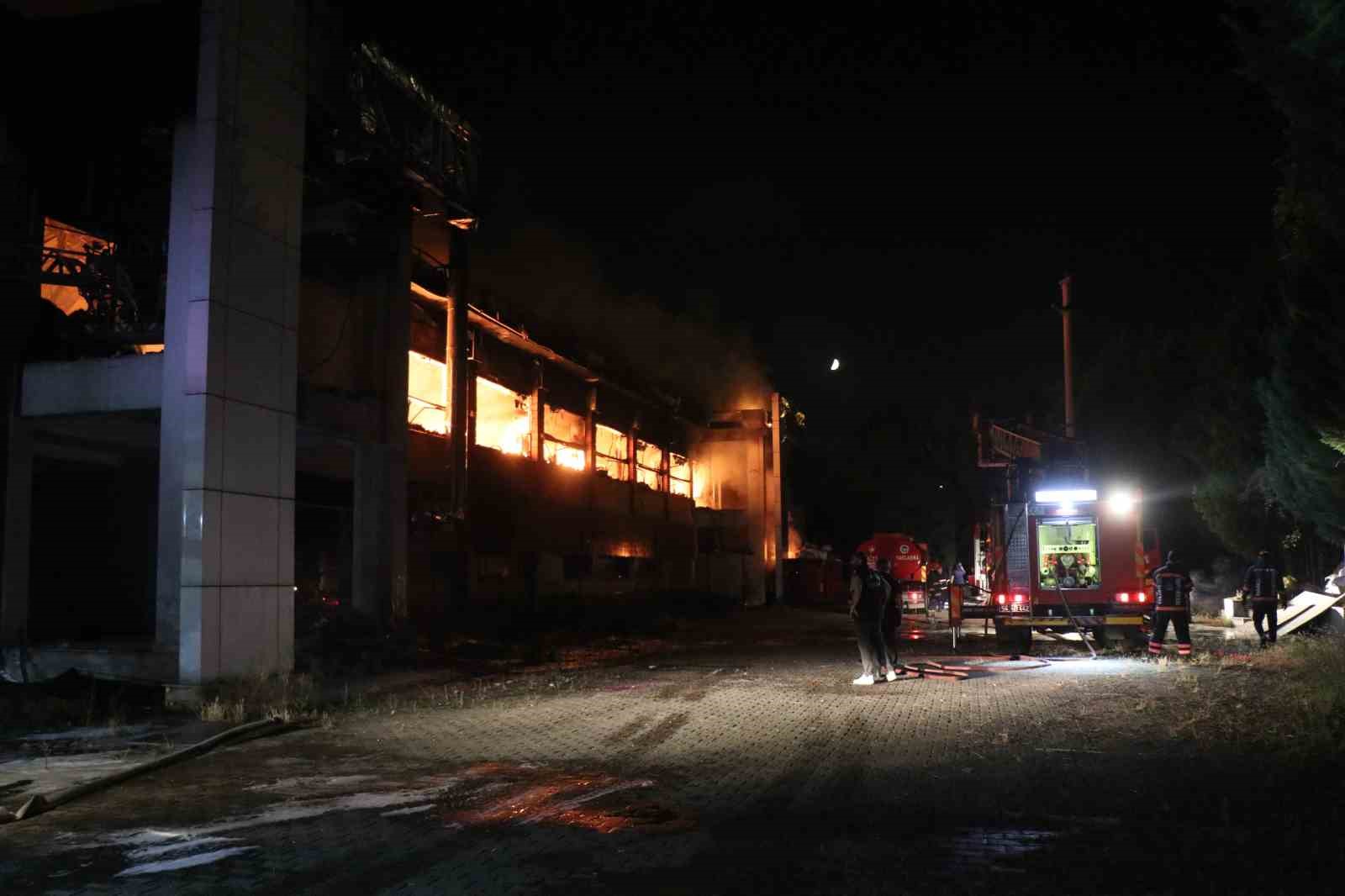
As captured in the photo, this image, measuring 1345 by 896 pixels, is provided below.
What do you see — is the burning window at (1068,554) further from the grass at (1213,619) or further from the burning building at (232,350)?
the burning building at (232,350)

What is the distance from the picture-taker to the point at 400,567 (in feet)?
62.6

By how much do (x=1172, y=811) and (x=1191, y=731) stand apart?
10.4 ft

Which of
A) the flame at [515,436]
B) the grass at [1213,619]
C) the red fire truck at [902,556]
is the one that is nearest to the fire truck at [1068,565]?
the grass at [1213,619]

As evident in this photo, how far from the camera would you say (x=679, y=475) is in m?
43.2

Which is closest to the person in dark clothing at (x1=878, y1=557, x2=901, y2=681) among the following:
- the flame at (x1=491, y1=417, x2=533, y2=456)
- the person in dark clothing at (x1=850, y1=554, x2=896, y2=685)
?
the person in dark clothing at (x1=850, y1=554, x2=896, y2=685)

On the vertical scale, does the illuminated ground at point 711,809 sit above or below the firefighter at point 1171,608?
below

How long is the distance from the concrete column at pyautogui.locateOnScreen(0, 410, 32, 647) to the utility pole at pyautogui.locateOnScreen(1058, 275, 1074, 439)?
2092 cm

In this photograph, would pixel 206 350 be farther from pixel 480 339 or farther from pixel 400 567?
pixel 480 339

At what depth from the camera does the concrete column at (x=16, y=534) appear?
1443cm

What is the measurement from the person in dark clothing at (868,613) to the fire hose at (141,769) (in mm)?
7124

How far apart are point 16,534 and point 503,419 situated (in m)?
13.9

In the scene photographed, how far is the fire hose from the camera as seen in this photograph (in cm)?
723

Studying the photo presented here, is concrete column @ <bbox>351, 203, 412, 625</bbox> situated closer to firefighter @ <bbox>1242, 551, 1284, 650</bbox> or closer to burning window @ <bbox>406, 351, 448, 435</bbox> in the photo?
burning window @ <bbox>406, 351, 448, 435</bbox>

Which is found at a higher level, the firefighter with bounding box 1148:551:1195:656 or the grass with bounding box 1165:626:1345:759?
the firefighter with bounding box 1148:551:1195:656
